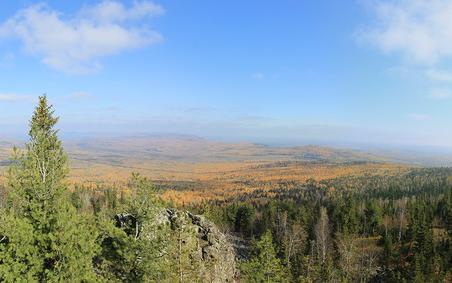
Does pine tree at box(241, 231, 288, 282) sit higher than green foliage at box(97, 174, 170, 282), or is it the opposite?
green foliage at box(97, 174, 170, 282)

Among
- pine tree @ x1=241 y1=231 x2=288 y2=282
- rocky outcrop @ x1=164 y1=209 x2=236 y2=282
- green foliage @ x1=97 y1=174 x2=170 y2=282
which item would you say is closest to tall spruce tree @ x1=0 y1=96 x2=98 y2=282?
green foliage @ x1=97 y1=174 x2=170 y2=282

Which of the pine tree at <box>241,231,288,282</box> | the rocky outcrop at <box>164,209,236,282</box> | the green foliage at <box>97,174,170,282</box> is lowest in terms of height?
the rocky outcrop at <box>164,209,236,282</box>

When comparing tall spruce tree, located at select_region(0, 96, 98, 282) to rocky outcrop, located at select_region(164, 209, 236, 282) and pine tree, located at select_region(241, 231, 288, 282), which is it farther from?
rocky outcrop, located at select_region(164, 209, 236, 282)

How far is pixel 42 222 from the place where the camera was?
21.7 m

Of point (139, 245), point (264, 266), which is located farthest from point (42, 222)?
point (264, 266)

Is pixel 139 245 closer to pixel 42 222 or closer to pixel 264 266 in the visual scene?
pixel 42 222

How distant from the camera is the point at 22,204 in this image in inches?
879

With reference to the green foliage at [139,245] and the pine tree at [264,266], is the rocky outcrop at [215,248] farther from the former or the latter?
the green foliage at [139,245]

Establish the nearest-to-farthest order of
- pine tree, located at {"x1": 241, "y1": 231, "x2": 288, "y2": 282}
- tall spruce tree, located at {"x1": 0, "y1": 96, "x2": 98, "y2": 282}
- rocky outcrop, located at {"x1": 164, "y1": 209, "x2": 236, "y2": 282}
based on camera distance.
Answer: tall spruce tree, located at {"x1": 0, "y1": 96, "x2": 98, "y2": 282} < pine tree, located at {"x1": 241, "y1": 231, "x2": 288, "y2": 282} < rocky outcrop, located at {"x1": 164, "y1": 209, "x2": 236, "y2": 282}

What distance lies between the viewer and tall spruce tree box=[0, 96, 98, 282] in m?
20.5

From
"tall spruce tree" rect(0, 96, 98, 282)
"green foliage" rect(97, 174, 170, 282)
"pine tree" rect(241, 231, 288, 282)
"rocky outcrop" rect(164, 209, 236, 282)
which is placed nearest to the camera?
"tall spruce tree" rect(0, 96, 98, 282)

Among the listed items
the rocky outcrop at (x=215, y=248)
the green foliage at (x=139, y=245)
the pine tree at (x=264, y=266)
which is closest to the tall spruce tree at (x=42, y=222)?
the green foliage at (x=139, y=245)

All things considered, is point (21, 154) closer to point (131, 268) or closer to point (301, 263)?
point (131, 268)

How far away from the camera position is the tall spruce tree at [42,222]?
2052 centimetres
